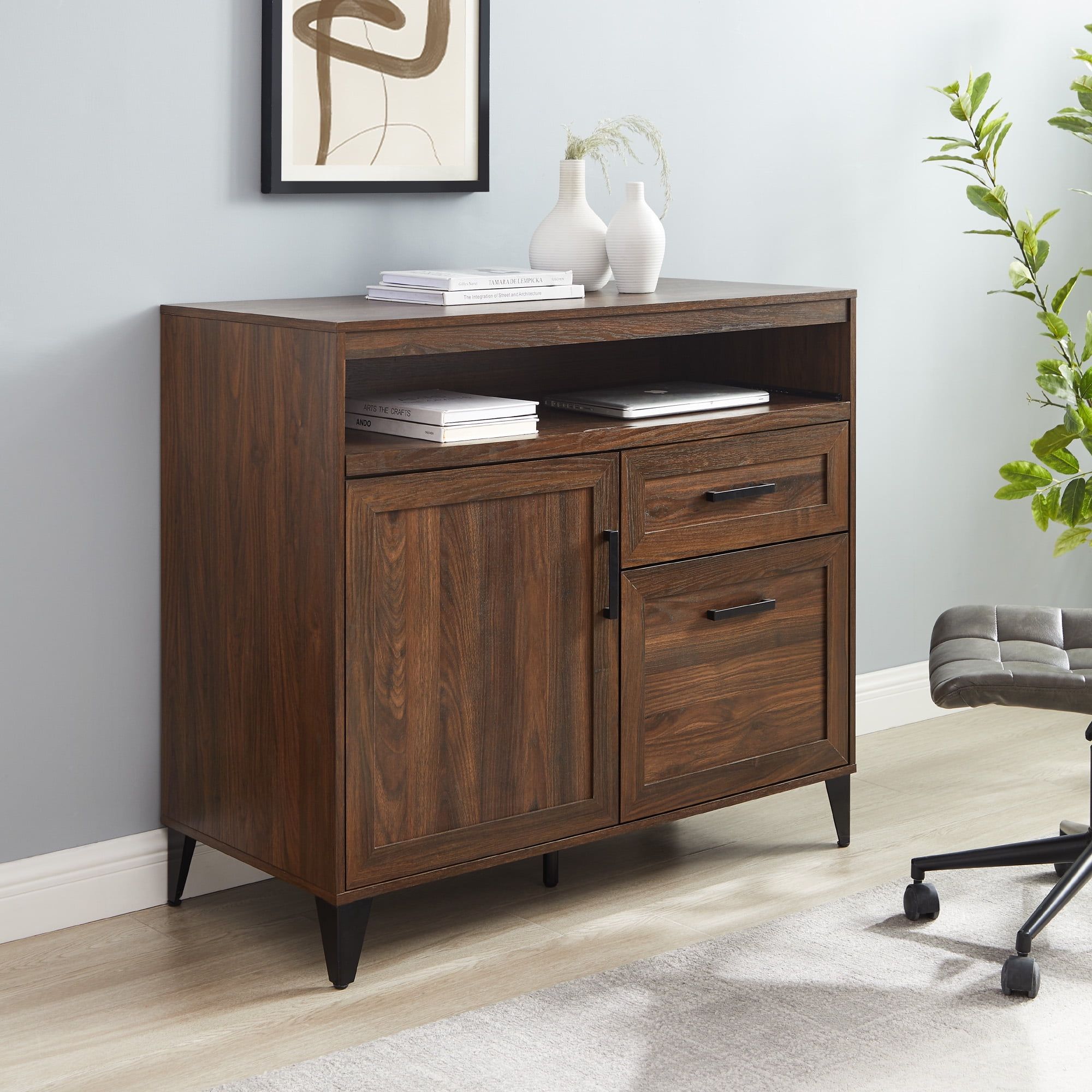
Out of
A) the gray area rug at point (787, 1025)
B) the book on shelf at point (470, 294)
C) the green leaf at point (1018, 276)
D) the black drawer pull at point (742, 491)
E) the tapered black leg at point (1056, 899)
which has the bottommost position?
the gray area rug at point (787, 1025)

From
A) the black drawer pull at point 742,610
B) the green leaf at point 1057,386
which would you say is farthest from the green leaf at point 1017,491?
the black drawer pull at point 742,610

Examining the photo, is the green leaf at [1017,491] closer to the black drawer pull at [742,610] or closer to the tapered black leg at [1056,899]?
the black drawer pull at [742,610]

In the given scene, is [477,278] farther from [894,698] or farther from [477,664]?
[894,698]

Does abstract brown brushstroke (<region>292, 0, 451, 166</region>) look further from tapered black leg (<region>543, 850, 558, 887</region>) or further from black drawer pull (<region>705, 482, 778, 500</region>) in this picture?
tapered black leg (<region>543, 850, 558, 887</region>)

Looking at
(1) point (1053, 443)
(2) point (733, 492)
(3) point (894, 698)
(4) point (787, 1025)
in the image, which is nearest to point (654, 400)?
(2) point (733, 492)

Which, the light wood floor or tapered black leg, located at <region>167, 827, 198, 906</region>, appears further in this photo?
tapered black leg, located at <region>167, 827, 198, 906</region>

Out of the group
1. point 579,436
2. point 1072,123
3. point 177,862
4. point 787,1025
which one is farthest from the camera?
point 1072,123

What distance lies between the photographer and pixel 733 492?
2520 millimetres

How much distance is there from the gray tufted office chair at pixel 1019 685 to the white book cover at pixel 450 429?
28.8 inches

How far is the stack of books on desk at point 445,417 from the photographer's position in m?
2.22

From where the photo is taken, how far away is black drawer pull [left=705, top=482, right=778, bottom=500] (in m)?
2.50

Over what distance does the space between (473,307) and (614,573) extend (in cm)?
47

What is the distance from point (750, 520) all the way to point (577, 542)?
1.18 ft

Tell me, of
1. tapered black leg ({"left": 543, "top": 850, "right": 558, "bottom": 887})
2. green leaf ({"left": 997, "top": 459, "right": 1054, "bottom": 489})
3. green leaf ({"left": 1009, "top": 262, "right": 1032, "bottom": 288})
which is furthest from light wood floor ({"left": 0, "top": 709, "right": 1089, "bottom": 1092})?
green leaf ({"left": 1009, "top": 262, "right": 1032, "bottom": 288})
